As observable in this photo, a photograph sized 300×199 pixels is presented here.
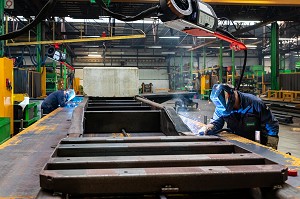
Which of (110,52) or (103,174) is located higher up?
(110,52)

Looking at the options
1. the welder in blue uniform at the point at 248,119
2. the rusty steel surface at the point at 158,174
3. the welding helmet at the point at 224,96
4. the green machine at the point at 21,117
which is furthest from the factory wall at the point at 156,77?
the rusty steel surface at the point at 158,174

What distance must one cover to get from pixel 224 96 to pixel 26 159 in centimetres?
198

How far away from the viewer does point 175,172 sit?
4.43 ft

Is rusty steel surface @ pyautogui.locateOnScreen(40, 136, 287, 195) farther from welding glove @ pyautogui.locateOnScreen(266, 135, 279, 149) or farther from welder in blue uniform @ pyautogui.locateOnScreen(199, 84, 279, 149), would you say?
welding glove @ pyautogui.locateOnScreen(266, 135, 279, 149)

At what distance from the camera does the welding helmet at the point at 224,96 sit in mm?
3172

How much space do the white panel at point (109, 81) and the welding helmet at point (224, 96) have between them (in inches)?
139

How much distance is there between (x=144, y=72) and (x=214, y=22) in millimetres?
30254

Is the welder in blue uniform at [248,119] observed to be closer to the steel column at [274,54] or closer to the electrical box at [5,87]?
the electrical box at [5,87]

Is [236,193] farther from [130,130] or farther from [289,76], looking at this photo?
[289,76]

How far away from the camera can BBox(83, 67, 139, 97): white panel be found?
6461 millimetres

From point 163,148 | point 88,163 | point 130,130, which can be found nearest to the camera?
point 88,163

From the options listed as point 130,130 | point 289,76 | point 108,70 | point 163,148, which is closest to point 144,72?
point 289,76

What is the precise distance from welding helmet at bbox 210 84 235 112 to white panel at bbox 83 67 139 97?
3535 millimetres

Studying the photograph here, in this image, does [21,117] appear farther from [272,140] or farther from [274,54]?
[274,54]
